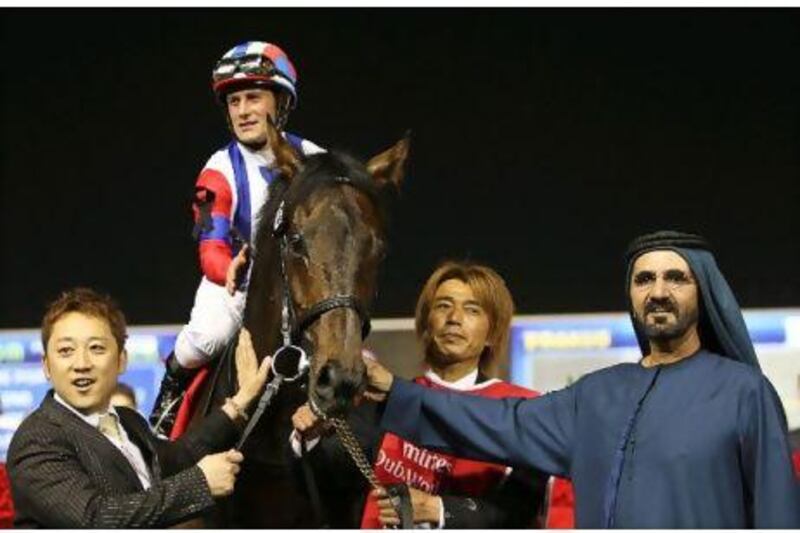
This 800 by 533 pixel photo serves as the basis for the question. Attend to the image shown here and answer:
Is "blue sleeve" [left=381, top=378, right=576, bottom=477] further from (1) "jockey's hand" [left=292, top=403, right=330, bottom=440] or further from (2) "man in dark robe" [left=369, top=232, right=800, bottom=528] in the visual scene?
(1) "jockey's hand" [left=292, top=403, right=330, bottom=440]

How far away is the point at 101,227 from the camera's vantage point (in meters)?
7.14

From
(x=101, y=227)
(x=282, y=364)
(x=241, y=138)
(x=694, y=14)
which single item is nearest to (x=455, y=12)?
(x=694, y=14)

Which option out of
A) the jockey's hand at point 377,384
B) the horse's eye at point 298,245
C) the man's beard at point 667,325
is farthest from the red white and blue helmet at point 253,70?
the man's beard at point 667,325

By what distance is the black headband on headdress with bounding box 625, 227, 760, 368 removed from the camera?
13.6ft

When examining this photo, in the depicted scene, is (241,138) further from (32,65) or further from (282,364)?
(32,65)

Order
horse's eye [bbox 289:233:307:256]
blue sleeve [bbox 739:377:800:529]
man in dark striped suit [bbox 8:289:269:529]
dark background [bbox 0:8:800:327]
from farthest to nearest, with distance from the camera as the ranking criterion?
dark background [bbox 0:8:800:327] → horse's eye [bbox 289:233:307:256] → blue sleeve [bbox 739:377:800:529] → man in dark striped suit [bbox 8:289:269:529]

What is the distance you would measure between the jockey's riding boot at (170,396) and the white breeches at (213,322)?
0.10 metres

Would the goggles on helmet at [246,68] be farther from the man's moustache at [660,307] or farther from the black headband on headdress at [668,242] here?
the man's moustache at [660,307]

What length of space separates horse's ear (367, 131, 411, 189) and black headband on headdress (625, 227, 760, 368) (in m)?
0.72

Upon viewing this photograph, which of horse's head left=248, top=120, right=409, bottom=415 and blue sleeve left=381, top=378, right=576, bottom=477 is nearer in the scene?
horse's head left=248, top=120, right=409, bottom=415

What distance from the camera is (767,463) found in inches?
157

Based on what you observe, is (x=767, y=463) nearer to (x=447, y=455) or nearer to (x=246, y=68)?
(x=447, y=455)

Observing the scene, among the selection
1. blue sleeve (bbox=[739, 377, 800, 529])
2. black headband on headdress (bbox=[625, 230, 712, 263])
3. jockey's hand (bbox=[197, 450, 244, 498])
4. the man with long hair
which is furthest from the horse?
blue sleeve (bbox=[739, 377, 800, 529])

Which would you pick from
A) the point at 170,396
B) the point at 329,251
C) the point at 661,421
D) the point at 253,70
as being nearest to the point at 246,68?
the point at 253,70
